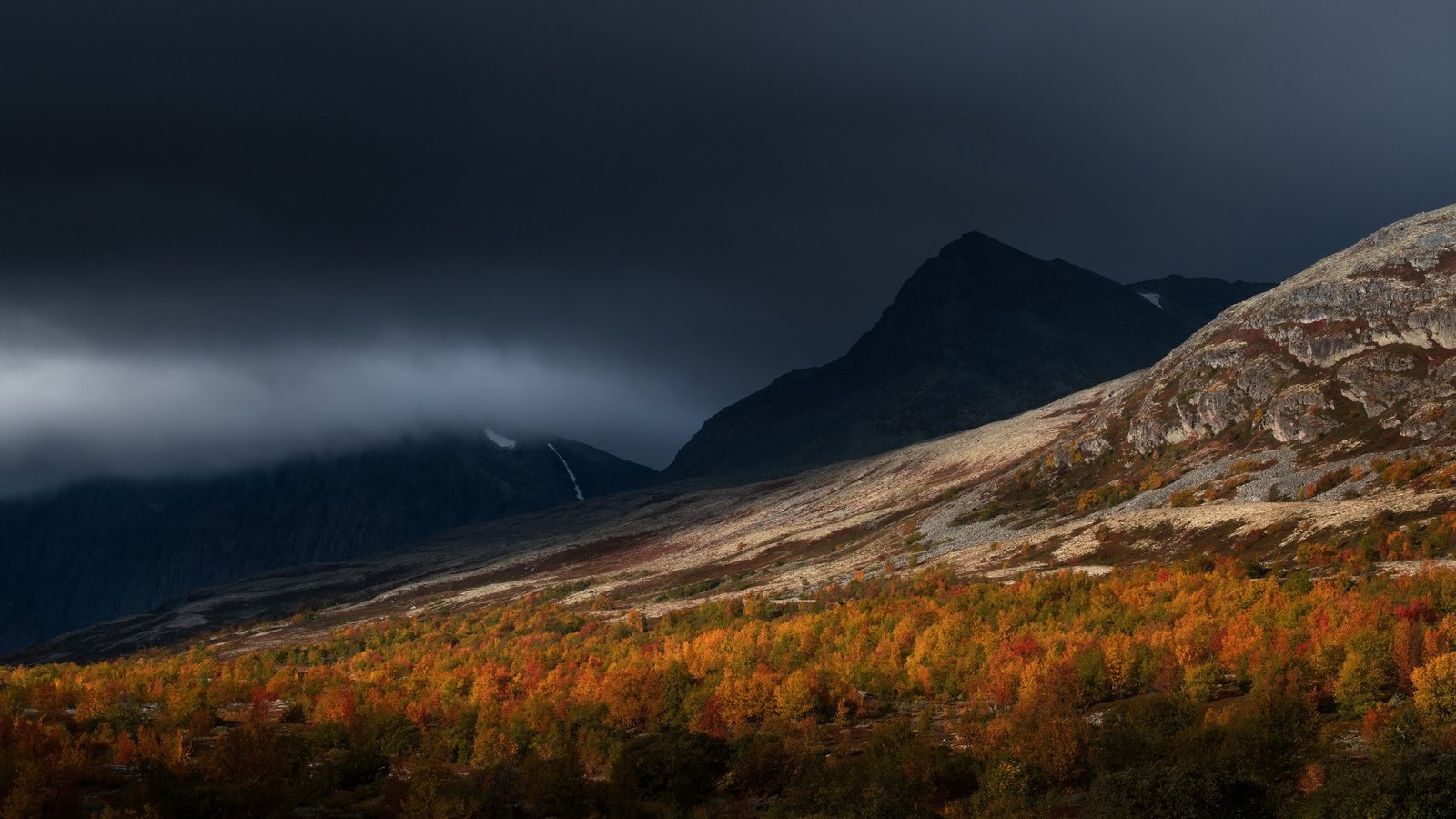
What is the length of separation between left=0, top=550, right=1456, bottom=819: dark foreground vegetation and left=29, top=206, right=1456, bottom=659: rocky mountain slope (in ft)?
37.1

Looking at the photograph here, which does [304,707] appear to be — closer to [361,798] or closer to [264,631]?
[361,798]

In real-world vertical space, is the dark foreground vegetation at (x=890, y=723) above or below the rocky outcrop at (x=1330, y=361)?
below

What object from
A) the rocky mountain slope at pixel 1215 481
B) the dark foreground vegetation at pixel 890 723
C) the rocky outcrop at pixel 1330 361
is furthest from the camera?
the rocky outcrop at pixel 1330 361

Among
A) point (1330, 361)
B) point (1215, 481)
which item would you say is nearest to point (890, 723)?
point (1215, 481)

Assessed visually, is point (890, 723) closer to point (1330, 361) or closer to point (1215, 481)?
point (1215, 481)

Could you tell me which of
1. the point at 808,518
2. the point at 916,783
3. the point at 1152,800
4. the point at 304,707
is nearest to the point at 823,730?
the point at 916,783

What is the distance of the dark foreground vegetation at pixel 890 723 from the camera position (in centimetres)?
2897

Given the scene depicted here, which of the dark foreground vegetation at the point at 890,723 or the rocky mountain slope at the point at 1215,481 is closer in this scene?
the dark foreground vegetation at the point at 890,723

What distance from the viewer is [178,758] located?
35.9 meters

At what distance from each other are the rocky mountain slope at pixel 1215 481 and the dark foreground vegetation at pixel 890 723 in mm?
11307

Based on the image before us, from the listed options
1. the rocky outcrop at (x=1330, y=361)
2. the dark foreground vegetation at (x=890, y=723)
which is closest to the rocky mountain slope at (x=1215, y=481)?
the rocky outcrop at (x=1330, y=361)

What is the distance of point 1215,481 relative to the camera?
288ft

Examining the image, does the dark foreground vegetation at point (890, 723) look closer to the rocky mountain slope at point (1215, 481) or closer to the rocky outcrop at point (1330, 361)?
the rocky mountain slope at point (1215, 481)

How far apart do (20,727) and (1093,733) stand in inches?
1521
